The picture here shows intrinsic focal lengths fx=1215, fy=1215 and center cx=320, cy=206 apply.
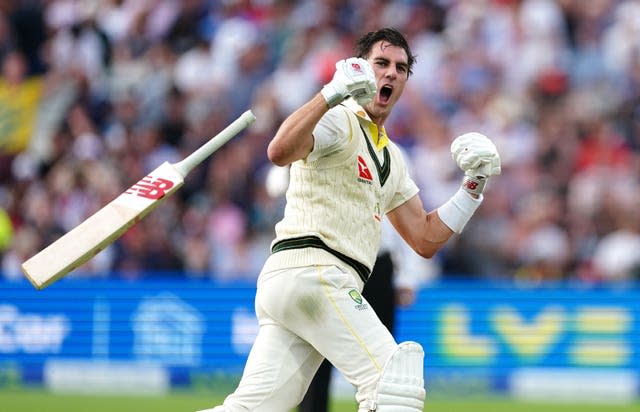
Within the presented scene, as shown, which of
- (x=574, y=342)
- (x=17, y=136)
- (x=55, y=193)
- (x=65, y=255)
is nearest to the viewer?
(x=65, y=255)

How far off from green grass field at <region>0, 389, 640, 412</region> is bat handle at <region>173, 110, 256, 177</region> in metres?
3.79

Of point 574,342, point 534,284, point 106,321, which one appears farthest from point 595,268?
point 106,321

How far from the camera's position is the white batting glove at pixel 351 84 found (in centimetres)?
477

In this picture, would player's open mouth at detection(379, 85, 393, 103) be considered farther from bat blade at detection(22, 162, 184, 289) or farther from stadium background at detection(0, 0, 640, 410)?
stadium background at detection(0, 0, 640, 410)


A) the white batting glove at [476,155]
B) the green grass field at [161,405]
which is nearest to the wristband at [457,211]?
the white batting glove at [476,155]

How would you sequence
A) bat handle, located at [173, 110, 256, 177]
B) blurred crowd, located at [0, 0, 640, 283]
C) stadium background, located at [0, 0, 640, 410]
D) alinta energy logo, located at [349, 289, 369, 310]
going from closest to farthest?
1. alinta energy logo, located at [349, 289, 369, 310]
2. bat handle, located at [173, 110, 256, 177]
3. stadium background, located at [0, 0, 640, 410]
4. blurred crowd, located at [0, 0, 640, 283]

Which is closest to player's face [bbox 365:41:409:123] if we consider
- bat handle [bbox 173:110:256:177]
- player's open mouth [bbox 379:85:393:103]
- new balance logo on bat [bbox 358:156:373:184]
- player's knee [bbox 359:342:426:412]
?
player's open mouth [bbox 379:85:393:103]

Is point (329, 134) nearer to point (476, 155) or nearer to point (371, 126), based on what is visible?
point (371, 126)

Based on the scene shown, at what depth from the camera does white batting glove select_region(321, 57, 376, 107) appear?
4.77 metres

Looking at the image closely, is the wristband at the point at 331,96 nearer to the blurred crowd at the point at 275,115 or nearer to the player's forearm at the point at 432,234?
the player's forearm at the point at 432,234

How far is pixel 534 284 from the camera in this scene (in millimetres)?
11148

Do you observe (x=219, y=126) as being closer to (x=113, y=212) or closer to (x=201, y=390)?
(x=201, y=390)

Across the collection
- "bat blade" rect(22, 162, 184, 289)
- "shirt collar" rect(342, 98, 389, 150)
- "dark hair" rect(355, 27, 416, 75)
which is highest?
"dark hair" rect(355, 27, 416, 75)

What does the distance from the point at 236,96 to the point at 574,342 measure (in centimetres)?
481
